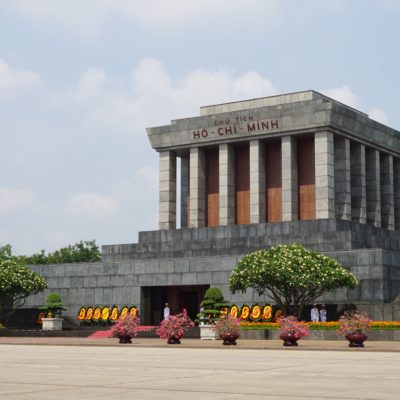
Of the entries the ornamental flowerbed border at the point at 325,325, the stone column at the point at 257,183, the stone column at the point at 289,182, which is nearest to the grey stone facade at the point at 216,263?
the stone column at the point at 289,182

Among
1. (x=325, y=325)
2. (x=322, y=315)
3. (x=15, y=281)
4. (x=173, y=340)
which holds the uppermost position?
(x=15, y=281)

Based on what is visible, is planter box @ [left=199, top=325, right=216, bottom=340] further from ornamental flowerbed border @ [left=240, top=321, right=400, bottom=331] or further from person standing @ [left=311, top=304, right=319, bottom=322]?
person standing @ [left=311, top=304, right=319, bottom=322]

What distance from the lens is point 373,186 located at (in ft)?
242

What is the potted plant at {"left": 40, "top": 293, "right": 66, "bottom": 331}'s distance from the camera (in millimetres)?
63938

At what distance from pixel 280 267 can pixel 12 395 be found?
36295 millimetres

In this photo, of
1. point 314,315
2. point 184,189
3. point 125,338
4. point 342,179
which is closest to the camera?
point 125,338

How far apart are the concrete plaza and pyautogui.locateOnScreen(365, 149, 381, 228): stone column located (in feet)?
144

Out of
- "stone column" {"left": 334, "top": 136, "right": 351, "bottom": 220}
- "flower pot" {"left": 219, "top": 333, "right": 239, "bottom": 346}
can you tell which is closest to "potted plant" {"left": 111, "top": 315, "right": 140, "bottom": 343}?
"flower pot" {"left": 219, "top": 333, "right": 239, "bottom": 346}

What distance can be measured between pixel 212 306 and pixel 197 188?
18.6 m

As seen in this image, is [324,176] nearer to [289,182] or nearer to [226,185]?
[289,182]

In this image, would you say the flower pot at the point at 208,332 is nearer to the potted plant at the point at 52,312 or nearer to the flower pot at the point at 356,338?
the flower pot at the point at 356,338

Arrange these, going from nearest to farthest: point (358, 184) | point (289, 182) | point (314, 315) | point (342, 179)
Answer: point (314, 315)
point (289, 182)
point (342, 179)
point (358, 184)

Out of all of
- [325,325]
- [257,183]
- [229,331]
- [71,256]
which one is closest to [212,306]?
[325,325]

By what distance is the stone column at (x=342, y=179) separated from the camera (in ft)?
221
